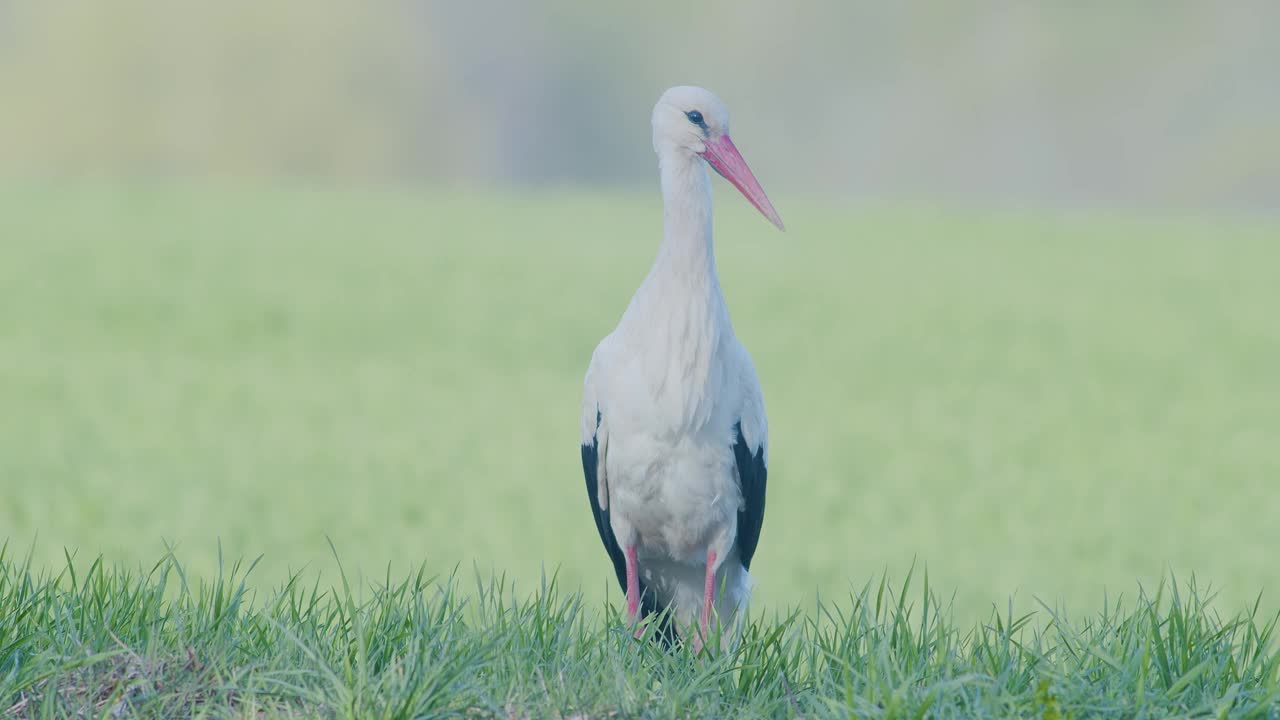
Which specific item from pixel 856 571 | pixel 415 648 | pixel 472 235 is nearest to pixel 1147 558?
pixel 856 571

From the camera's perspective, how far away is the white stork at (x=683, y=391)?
4832 mm

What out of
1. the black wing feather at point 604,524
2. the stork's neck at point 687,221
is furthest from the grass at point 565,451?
the stork's neck at point 687,221

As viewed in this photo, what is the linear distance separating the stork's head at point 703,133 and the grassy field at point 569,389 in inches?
67.2

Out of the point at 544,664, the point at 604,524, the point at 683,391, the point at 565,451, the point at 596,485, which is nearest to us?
the point at 544,664

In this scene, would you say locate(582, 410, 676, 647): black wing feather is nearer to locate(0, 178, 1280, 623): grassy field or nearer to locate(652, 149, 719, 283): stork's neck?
locate(0, 178, 1280, 623): grassy field

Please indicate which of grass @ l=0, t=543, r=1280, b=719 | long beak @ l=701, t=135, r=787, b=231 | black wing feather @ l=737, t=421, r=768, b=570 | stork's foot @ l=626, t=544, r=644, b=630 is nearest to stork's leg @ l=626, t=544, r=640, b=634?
stork's foot @ l=626, t=544, r=644, b=630

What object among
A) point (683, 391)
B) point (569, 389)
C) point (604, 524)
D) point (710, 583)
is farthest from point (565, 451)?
point (683, 391)

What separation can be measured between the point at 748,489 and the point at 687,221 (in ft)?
3.62

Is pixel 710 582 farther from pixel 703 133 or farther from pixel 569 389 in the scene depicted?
pixel 569 389

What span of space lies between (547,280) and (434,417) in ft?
27.5

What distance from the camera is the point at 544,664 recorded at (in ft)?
14.0

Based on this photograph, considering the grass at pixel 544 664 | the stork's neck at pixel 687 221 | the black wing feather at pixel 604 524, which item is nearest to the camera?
the grass at pixel 544 664

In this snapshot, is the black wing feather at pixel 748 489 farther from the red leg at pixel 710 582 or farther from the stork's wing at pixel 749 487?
the red leg at pixel 710 582

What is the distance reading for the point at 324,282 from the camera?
2208 cm
